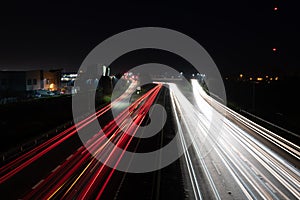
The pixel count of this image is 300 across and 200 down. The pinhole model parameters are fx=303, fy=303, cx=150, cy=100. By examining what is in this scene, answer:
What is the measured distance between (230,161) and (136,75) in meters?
128

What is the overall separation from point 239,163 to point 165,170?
4781 millimetres

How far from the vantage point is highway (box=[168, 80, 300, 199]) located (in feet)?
48.2

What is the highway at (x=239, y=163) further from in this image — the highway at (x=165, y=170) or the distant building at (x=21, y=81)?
the distant building at (x=21, y=81)

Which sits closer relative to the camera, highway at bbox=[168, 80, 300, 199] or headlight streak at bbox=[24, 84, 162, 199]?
headlight streak at bbox=[24, 84, 162, 199]

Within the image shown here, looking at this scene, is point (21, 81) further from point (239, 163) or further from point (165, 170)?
point (239, 163)

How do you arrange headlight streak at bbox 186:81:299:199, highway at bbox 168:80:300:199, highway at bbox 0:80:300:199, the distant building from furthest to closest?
the distant building
headlight streak at bbox 186:81:299:199
highway at bbox 168:80:300:199
highway at bbox 0:80:300:199

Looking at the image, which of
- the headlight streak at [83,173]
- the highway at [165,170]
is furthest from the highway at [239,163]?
the headlight streak at [83,173]

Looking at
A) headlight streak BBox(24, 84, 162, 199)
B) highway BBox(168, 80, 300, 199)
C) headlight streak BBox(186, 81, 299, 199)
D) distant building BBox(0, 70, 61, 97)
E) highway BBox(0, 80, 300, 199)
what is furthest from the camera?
distant building BBox(0, 70, 61, 97)

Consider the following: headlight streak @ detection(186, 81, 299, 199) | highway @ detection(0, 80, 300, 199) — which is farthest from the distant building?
headlight streak @ detection(186, 81, 299, 199)

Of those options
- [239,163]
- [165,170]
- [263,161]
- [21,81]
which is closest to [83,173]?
[165,170]

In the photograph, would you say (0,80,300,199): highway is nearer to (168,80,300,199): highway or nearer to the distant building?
(168,80,300,199): highway

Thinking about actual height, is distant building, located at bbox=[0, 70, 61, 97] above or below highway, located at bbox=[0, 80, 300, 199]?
above

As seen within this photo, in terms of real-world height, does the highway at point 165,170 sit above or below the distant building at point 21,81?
below

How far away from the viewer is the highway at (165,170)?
1455 centimetres
